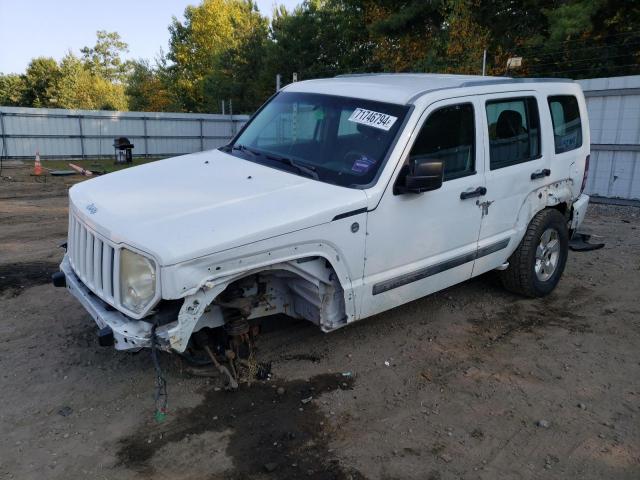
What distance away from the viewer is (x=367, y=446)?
123 inches

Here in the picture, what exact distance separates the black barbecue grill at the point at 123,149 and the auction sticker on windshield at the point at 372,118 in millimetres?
16002

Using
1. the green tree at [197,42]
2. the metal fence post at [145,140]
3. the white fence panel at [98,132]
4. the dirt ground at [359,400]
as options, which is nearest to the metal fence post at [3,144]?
the white fence panel at [98,132]

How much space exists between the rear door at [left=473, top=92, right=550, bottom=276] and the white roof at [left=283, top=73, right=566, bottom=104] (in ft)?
0.91

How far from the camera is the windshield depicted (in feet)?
12.8

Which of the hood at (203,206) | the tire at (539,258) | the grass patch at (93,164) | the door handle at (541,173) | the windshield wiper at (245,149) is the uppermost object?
the windshield wiper at (245,149)

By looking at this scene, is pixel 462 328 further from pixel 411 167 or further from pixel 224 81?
pixel 224 81

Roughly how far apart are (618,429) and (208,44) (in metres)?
47.7

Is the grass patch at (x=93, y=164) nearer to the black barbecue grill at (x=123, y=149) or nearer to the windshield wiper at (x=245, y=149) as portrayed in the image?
the black barbecue grill at (x=123, y=149)

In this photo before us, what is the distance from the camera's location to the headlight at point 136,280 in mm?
3020

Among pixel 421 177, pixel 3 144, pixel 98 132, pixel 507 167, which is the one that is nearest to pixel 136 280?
pixel 421 177

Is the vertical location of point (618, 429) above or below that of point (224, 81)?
below

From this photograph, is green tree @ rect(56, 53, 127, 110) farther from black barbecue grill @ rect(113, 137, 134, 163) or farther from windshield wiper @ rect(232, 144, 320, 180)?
windshield wiper @ rect(232, 144, 320, 180)

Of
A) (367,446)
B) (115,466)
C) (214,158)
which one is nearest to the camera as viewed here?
(115,466)

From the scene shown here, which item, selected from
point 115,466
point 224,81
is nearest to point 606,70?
point 115,466
